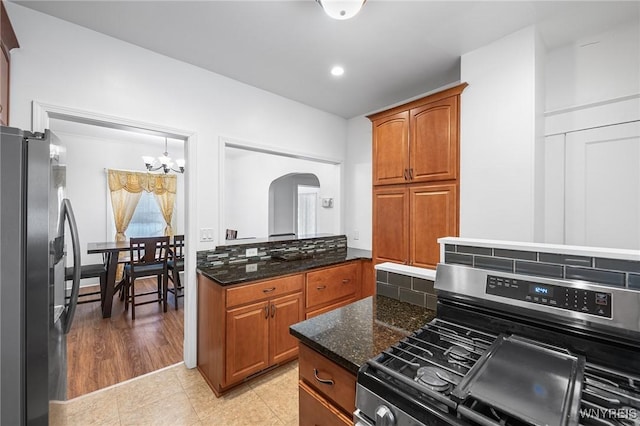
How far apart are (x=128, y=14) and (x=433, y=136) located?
2421 mm

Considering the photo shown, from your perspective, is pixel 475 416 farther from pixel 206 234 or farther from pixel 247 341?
pixel 206 234

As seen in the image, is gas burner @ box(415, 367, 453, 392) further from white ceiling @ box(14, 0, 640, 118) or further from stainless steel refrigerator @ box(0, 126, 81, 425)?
white ceiling @ box(14, 0, 640, 118)

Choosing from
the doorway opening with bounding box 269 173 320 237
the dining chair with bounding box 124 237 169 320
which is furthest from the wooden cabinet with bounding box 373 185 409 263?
the doorway opening with bounding box 269 173 320 237

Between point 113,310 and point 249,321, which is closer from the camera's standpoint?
point 249,321

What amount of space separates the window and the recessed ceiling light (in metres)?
4.78

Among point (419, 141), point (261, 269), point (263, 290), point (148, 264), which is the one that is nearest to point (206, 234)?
point (261, 269)

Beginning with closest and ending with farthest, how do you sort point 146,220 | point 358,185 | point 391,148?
point 391,148 < point 358,185 < point 146,220

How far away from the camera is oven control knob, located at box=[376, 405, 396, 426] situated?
756mm

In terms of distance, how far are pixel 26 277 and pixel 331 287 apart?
86.4 inches

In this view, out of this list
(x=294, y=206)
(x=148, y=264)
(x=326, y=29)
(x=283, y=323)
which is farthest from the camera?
(x=294, y=206)

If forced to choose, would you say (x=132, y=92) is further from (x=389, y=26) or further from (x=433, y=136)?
(x=433, y=136)

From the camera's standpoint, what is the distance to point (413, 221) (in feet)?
8.32

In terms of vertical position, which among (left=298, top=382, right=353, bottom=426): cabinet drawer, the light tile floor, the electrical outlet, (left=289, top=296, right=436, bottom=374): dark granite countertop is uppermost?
the electrical outlet

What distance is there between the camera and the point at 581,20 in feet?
6.03
